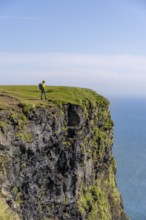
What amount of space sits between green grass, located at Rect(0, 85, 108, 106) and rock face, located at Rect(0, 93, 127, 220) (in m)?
0.93

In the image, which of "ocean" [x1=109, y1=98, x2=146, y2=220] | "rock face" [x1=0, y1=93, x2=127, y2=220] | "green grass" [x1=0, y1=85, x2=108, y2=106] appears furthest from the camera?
"ocean" [x1=109, y1=98, x2=146, y2=220]

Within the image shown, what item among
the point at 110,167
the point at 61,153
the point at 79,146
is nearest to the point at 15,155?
the point at 61,153

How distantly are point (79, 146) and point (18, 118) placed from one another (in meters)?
8.82

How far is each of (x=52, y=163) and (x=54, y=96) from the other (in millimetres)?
8443

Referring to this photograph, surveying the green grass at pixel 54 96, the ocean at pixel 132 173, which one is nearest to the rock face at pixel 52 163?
the green grass at pixel 54 96

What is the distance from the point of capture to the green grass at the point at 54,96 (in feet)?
123

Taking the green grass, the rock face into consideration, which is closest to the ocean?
the rock face

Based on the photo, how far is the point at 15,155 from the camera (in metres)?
31.5

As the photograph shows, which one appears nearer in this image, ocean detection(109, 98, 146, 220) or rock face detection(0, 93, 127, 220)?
rock face detection(0, 93, 127, 220)

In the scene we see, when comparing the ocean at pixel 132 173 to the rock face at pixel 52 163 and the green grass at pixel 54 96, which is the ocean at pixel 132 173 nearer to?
the rock face at pixel 52 163

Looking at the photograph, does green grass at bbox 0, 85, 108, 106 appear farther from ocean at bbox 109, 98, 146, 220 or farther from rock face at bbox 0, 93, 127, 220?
ocean at bbox 109, 98, 146, 220

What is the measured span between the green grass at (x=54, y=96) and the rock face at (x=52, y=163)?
935 mm

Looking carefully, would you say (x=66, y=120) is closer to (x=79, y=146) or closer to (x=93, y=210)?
(x=79, y=146)

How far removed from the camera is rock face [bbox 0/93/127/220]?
31.2 m
